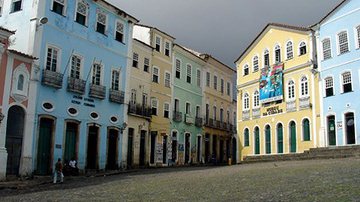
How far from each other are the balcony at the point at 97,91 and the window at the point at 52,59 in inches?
114

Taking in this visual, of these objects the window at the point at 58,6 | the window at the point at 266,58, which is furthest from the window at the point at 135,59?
the window at the point at 266,58

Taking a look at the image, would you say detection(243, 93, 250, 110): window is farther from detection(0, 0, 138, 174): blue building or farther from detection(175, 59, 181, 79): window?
detection(0, 0, 138, 174): blue building

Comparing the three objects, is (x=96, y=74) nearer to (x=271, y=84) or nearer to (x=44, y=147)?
(x=44, y=147)

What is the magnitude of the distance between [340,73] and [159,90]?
549 inches

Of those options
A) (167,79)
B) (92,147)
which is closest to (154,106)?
(167,79)

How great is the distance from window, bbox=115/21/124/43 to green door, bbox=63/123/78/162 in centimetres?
737

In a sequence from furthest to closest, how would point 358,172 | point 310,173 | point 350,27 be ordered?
point 350,27
point 310,173
point 358,172

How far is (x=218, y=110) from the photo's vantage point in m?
43.9

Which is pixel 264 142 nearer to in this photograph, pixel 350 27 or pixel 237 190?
pixel 350 27

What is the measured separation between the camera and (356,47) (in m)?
27.1

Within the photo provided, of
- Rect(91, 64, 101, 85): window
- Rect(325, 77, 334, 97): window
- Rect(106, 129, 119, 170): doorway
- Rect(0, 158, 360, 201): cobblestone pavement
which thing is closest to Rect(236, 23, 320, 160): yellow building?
Rect(325, 77, 334, 97): window

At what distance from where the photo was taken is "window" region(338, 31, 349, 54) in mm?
28031

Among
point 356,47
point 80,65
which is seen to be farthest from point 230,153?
point 80,65

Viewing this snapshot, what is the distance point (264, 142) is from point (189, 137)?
7.10 m
